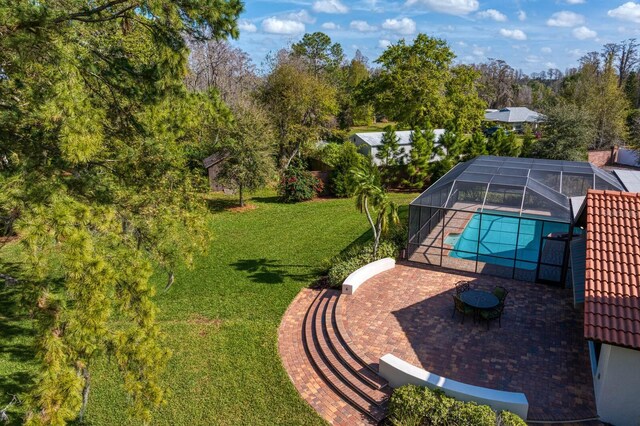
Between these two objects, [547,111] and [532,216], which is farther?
[547,111]

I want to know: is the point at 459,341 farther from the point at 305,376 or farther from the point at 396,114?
the point at 396,114

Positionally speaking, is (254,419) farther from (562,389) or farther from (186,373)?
(562,389)

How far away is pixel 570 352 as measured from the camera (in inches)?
410

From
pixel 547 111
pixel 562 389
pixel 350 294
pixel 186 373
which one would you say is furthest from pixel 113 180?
pixel 547 111

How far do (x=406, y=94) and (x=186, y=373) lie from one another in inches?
1218

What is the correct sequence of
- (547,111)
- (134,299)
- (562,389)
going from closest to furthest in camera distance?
(134,299) → (562,389) → (547,111)

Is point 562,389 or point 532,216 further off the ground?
point 532,216

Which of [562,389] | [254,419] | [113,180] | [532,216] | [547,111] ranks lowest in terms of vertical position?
[254,419]

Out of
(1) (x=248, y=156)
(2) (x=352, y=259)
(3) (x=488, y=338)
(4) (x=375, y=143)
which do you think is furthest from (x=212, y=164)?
(3) (x=488, y=338)

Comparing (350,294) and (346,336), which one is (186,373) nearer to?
(346,336)

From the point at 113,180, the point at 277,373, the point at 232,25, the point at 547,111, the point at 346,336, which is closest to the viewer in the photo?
the point at 232,25

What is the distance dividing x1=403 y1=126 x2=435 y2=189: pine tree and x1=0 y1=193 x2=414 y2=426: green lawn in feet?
34.0

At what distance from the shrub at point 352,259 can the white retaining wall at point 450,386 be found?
4.95 meters

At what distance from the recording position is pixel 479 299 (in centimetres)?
1172
